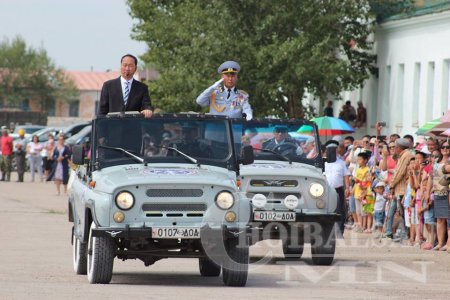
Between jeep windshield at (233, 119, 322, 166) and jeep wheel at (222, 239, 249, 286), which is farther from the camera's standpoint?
jeep windshield at (233, 119, 322, 166)

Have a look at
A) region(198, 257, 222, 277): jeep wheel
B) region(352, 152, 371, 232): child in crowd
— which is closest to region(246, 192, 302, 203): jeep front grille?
region(198, 257, 222, 277): jeep wheel

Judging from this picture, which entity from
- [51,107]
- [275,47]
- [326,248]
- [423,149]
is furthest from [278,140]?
[51,107]

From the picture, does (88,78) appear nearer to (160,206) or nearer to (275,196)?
(275,196)

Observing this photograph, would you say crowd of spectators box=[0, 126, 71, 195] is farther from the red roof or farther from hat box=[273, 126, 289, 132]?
the red roof

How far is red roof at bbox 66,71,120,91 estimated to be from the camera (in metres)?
167

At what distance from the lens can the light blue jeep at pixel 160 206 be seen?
52.6 feet

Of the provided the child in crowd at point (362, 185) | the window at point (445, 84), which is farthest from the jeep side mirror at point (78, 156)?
the window at point (445, 84)

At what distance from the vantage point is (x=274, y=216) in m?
20.4

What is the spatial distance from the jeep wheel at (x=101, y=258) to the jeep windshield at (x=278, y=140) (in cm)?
535

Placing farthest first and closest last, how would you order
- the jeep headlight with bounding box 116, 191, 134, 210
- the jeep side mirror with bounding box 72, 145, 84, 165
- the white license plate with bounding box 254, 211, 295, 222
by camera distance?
the white license plate with bounding box 254, 211, 295, 222, the jeep side mirror with bounding box 72, 145, 84, 165, the jeep headlight with bounding box 116, 191, 134, 210

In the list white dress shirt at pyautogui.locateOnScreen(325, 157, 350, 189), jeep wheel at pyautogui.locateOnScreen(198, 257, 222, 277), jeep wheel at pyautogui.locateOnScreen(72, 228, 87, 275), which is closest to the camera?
jeep wheel at pyautogui.locateOnScreen(72, 228, 87, 275)

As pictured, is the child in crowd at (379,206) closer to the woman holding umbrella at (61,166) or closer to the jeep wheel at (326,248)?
the jeep wheel at (326,248)

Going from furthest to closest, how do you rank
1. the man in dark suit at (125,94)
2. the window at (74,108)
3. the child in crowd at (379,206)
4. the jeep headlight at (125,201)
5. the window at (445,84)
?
the window at (74,108)
the window at (445,84)
the child in crowd at (379,206)
the man in dark suit at (125,94)
the jeep headlight at (125,201)

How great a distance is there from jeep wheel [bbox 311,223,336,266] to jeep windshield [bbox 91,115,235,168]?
3.46 m
